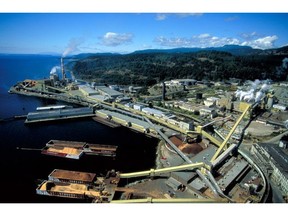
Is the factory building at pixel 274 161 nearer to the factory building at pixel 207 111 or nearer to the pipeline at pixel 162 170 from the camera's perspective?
the pipeline at pixel 162 170

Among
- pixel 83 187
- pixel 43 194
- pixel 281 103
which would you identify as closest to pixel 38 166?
pixel 43 194

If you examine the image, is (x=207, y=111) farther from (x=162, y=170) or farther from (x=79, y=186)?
(x=79, y=186)

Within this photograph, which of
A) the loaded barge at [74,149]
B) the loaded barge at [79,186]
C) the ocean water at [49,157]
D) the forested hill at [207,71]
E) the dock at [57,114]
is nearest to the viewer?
the loaded barge at [79,186]

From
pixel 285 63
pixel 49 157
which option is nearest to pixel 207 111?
pixel 49 157

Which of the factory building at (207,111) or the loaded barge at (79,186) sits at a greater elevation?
the factory building at (207,111)

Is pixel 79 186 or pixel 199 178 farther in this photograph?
pixel 199 178

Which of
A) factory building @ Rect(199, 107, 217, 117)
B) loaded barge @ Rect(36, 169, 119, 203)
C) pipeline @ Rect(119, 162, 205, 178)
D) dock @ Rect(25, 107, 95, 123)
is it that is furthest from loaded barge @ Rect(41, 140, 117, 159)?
factory building @ Rect(199, 107, 217, 117)

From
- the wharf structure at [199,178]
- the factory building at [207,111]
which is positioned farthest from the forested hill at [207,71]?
the wharf structure at [199,178]

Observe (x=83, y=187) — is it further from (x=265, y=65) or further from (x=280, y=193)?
(x=265, y=65)
